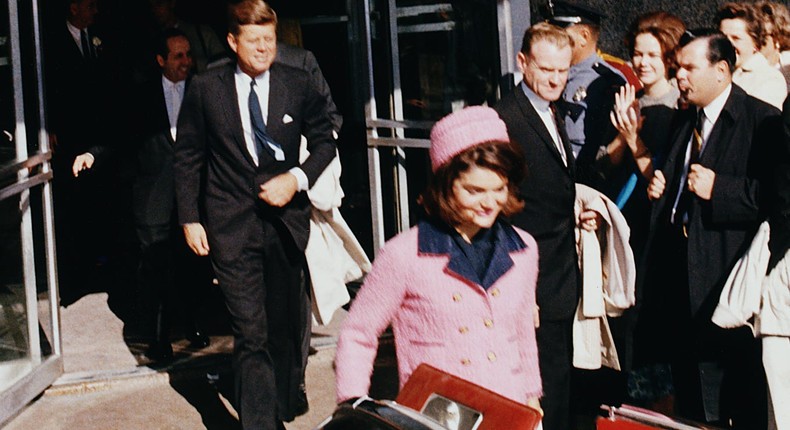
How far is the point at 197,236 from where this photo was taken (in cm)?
521

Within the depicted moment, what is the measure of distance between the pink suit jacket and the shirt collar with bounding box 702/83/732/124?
1.71m

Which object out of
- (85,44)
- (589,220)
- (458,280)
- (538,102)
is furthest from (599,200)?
(85,44)

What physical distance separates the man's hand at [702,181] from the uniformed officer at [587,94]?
639mm

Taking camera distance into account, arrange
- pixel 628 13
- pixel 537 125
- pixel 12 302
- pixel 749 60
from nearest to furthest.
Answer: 1. pixel 537 125
2. pixel 749 60
3. pixel 12 302
4. pixel 628 13

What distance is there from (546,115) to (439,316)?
1627 millimetres

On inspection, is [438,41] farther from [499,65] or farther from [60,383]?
[60,383]

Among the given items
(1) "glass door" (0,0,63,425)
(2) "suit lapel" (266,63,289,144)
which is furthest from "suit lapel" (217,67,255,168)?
(1) "glass door" (0,0,63,425)

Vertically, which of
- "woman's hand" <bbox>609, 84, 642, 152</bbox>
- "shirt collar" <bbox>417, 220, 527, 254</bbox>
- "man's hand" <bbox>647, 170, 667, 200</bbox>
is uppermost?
"woman's hand" <bbox>609, 84, 642, 152</bbox>

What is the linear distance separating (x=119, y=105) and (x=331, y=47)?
282 centimetres

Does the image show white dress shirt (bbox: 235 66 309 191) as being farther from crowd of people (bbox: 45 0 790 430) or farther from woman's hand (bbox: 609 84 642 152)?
woman's hand (bbox: 609 84 642 152)

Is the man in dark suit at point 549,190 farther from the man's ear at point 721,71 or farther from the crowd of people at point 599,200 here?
the man's ear at point 721,71

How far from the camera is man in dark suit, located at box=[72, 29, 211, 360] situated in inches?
254

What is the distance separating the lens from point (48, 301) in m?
6.32

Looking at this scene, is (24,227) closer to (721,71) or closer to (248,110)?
(248,110)
